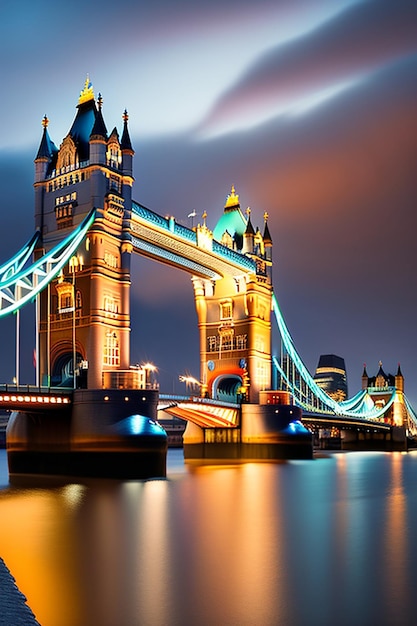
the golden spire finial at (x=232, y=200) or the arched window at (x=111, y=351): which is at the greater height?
the golden spire finial at (x=232, y=200)

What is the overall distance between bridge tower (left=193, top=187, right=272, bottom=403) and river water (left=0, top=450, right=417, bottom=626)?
25112 millimetres

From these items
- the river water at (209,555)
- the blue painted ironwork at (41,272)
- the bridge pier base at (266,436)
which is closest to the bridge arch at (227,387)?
the bridge pier base at (266,436)

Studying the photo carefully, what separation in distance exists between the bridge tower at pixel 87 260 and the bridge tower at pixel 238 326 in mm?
18172

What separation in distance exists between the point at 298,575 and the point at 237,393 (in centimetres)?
4065

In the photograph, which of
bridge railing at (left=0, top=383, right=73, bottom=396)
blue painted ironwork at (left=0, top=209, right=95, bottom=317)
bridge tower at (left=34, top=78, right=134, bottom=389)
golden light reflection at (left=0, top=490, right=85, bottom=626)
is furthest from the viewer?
bridge tower at (left=34, top=78, right=134, bottom=389)

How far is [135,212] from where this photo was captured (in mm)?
38625

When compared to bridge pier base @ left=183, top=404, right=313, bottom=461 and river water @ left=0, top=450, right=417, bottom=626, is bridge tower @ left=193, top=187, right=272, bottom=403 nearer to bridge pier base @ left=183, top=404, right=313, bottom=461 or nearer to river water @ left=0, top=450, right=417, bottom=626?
bridge pier base @ left=183, top=404, right=313, bottom=461

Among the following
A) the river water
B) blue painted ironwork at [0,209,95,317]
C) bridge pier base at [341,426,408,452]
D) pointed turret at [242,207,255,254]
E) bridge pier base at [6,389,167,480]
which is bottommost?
bridge pier base at [341,426,408,452]

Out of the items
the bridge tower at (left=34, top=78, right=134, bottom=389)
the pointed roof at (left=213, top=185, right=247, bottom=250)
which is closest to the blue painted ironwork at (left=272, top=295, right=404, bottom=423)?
the pointed roof at (left=213, top=185, right=247, bottom=250)

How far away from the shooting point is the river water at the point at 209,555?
35.3 feet

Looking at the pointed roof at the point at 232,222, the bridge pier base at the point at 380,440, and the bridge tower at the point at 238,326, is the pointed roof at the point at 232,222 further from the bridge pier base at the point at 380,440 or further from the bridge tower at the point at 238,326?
the bridge pier base at the point at 380,440

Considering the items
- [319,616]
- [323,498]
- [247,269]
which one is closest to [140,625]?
[319,616]

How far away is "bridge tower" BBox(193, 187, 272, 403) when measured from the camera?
53625mm

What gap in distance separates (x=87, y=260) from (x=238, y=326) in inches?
821
